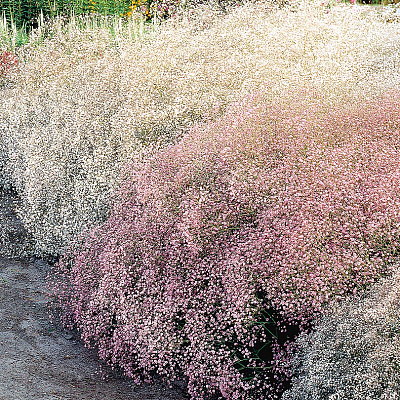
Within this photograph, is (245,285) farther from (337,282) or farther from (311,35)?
(311,35)

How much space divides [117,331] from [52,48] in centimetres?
548

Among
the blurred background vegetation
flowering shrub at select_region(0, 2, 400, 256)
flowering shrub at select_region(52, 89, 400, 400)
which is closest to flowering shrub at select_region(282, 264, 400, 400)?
flowering shrub at select_region(52, 89, 400, 400)

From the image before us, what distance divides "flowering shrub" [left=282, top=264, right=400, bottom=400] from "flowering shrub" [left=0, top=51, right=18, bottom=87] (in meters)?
6.56

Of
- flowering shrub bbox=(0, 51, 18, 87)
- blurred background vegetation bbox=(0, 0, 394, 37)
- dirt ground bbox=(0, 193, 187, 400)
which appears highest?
blurred background vegetation bbox=(0, 0, 394, 37)

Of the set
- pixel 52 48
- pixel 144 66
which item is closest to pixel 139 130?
pixel 144 66

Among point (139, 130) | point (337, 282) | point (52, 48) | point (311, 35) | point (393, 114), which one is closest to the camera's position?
point (337, 282)

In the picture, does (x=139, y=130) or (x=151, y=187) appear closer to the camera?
(x=151, y=187)

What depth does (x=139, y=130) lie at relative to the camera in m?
4.81

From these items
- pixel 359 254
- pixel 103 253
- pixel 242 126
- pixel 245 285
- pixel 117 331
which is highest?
pixel 242 126

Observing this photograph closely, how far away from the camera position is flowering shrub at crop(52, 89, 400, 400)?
280 centimetres

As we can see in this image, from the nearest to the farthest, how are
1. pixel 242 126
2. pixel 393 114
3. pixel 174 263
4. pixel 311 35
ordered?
1. pixel 174 263
2. pixel 393 114
3. pixel 242 126
4. pixel 311 35

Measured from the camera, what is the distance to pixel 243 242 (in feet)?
10.3

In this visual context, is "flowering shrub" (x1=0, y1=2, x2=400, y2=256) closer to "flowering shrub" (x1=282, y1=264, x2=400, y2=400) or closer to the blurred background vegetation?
"flowering shrub" (x1=282, y1=264, x2=400, y2=400)

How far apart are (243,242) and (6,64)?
6.27m
